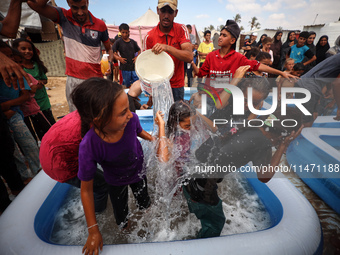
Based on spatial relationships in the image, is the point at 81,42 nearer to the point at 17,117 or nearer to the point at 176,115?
the point at 17,117

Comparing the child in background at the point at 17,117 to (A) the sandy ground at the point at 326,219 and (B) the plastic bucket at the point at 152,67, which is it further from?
(A) the sandy ground at the point at 326,219

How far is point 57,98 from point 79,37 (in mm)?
5173

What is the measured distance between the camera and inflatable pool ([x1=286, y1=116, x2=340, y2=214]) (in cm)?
234

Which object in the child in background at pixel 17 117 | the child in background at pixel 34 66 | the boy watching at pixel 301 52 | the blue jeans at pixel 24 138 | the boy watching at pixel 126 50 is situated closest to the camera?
the child in background at pixel 17 117

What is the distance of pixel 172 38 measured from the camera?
8.96 feet

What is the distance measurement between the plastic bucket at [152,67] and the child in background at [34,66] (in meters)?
1.73

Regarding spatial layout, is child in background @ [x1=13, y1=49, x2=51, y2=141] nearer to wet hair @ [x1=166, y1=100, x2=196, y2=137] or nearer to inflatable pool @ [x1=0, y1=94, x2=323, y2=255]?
inflatable pool @ [x1=0, y1=94, x2=323, y2=255]

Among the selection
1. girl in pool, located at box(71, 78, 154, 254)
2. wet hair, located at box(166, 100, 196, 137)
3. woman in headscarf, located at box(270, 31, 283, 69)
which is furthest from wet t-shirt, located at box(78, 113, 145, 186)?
woman in headscarf, located at box(270, 31, 283, 69)

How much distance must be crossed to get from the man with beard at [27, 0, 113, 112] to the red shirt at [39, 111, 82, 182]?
111 centimetres

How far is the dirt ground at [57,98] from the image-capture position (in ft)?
A: 17.6

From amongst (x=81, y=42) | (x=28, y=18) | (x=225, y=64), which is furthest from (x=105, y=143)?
(x=28, y=18)

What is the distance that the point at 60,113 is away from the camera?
5273mm

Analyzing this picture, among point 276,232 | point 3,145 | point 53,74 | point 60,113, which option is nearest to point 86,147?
point 3,145

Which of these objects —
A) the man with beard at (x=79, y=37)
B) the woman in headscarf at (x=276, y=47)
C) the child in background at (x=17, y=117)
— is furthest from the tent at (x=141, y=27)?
the child in background at (x=17, y=117)
